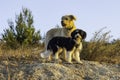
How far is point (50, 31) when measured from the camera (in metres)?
13.1

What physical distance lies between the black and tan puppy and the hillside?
12.9 inches

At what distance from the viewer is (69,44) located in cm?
1198

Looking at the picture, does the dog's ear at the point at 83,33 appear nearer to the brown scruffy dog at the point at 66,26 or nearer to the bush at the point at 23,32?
the brown scruffy dog at the point at 66,26

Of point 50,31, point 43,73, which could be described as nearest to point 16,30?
Result: point 50,31

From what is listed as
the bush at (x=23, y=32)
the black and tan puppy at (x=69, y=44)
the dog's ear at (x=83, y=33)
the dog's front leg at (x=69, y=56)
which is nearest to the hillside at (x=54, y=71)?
the dog's front leg at (x=69, y=56)

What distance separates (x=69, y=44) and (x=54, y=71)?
1130mm

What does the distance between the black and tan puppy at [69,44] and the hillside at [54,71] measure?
0.33 metres

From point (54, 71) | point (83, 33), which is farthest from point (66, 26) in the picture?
point (54, 71)

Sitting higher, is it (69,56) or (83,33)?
(83,33)

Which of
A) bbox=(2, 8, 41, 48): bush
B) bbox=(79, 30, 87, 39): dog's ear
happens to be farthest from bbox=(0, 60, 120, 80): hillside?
bbox=(2, 8, 41, 48): bush

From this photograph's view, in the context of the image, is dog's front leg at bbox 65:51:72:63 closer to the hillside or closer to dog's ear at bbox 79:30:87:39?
the hillside

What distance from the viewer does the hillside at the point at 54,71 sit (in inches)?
426

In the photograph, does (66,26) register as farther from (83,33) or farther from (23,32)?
(23,32)

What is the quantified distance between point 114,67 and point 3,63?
10.6ft
